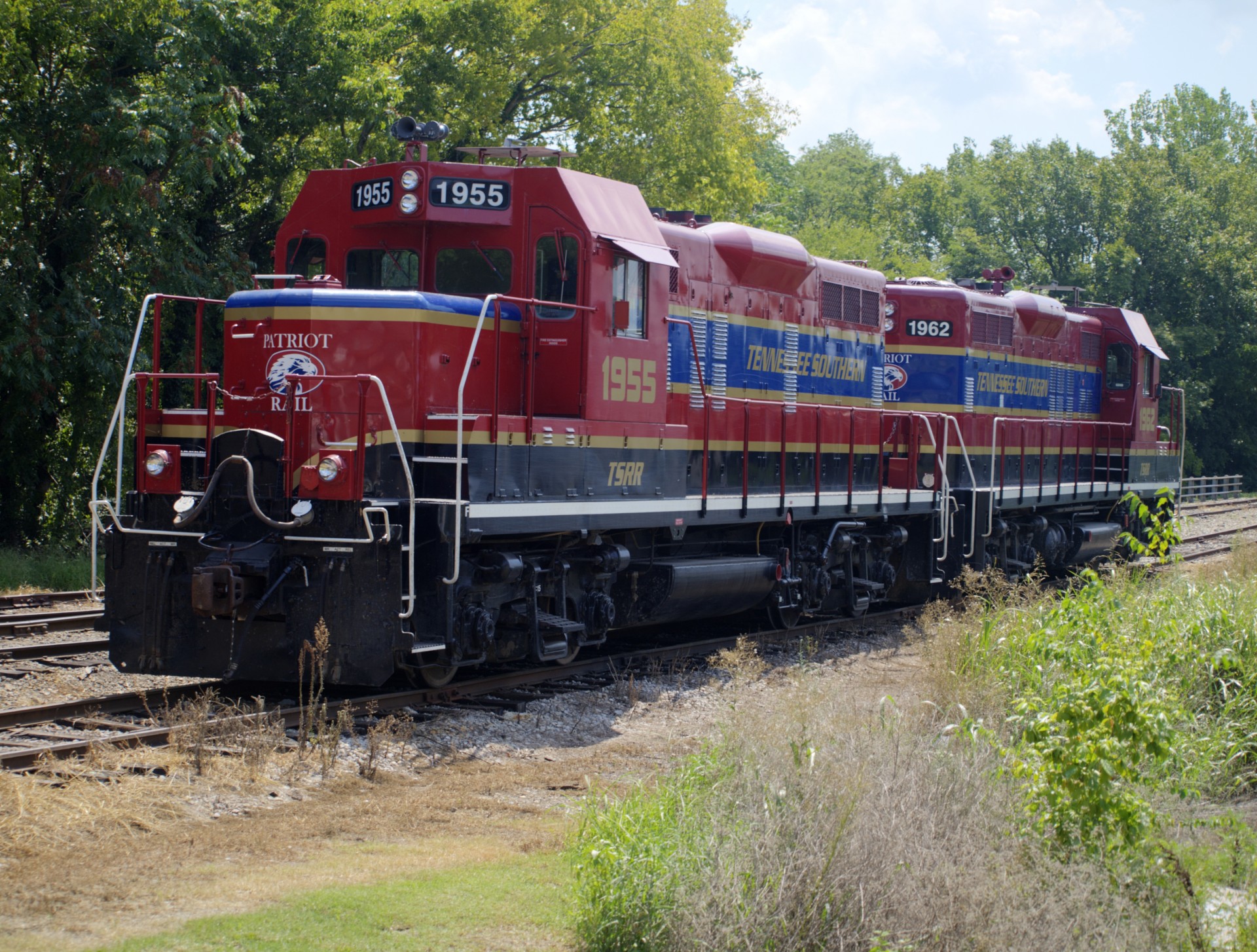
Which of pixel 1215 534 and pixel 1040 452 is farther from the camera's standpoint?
pixel 1215 534

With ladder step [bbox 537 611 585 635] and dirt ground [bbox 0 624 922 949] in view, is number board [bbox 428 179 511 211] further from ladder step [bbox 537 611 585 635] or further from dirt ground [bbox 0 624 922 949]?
dirt ground [bbox 0 624 922 949]

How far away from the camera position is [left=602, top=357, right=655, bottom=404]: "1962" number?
970cm

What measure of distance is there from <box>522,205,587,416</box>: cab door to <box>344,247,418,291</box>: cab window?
97cm

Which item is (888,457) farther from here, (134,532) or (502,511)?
(134,532)

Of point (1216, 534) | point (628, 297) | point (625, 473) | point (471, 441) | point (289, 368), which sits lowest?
point (1216, 534)

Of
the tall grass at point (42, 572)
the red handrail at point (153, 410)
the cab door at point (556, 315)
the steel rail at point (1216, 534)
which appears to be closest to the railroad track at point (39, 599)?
the tall grass at point (42, 572)

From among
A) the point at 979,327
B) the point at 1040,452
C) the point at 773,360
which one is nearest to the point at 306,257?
the point at 773,360

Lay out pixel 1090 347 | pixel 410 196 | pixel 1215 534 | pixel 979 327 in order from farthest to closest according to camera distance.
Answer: pixel 1215 534 < pixel 1090 347 < pixel 979 327 < pixel 410 196

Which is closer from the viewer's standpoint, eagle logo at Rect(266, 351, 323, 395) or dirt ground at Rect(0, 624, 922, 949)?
dirt ground at Rect(0, 624, 922, 949)

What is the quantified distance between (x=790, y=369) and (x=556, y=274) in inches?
174

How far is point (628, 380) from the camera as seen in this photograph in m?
9.99

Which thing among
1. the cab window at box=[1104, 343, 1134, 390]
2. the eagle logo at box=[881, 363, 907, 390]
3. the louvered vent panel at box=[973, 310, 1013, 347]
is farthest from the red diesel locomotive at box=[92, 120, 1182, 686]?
the cab window at box=[1104, 343, 1134, 390]

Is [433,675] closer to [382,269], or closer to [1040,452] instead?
[382,269]

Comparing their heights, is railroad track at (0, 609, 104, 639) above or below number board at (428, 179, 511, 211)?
below
